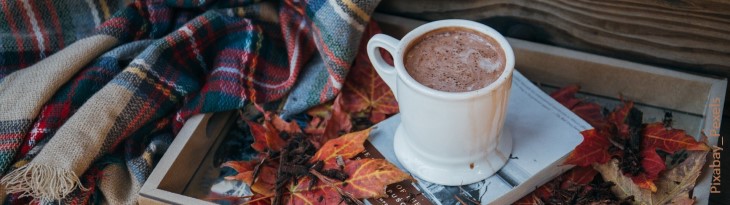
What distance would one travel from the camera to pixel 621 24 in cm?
96

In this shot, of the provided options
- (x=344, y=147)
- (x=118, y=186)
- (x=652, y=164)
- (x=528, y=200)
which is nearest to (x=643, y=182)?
(x=652, y=164)

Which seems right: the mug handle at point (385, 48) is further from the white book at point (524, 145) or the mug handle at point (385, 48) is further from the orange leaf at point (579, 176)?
the orange leaf at point (579, 176)

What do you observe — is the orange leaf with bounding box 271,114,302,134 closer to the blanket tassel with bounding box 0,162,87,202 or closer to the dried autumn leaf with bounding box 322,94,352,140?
the dried autumn leaf with bounding box 322,94,352,140

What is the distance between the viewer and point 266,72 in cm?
102

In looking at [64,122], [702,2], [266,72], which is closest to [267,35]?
[266,72]

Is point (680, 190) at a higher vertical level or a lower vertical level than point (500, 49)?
lower

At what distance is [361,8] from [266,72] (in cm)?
17

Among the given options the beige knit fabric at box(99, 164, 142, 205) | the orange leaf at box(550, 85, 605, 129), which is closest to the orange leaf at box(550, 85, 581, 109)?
the orange leaf at box(550, 85, 605, 129)

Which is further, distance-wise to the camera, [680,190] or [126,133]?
[126,133]

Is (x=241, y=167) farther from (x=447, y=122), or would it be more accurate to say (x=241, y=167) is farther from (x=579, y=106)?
(x=579, y=106)

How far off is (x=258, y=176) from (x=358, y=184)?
0.42 feet

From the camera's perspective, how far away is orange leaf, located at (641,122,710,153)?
83 centimetres

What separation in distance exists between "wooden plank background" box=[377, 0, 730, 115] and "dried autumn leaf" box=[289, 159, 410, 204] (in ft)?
0.93

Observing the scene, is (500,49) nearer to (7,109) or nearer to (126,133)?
(126,133)
